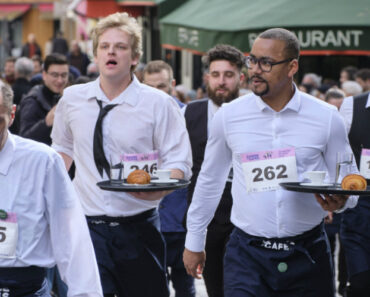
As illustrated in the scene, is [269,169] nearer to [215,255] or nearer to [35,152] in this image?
[35,152]

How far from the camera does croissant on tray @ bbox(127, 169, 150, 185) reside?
211 inches

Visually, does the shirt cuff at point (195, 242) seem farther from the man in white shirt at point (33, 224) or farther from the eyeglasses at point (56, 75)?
the eyeglasses at point (56, 75)

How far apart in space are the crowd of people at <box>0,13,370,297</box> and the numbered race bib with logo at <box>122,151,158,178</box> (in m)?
0.05

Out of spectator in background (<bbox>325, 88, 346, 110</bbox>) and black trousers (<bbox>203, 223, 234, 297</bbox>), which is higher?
spectator in background (<bbox>325, 88, 346, 110</bbox>)

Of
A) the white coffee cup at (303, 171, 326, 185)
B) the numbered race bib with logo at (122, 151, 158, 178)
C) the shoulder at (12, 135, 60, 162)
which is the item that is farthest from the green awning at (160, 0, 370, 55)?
the shoulder at (12, 135, 60, 162)

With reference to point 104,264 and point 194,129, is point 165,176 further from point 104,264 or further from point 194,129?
point 194,129

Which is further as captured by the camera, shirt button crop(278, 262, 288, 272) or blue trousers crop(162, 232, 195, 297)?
blue trousers crop(162, 232, 195, 297)

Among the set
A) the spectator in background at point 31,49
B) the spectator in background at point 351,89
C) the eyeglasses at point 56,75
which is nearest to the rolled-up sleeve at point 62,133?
the eyeglasses at point 56,75

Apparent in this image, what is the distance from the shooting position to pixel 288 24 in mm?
12570

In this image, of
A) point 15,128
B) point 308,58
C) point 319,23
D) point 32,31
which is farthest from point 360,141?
point 32,31

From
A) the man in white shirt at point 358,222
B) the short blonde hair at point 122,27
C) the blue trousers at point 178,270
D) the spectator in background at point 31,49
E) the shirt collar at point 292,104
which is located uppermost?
the short blonde hair at point 122,27

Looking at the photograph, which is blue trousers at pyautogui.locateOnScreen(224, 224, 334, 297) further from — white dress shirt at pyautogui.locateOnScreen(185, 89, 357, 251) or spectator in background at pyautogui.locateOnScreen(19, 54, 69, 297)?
spectator in background at pyautogui.locateOnScreen(19, 54, 69, 297)

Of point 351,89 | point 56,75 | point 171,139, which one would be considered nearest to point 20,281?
point 171,139

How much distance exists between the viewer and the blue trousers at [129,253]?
5703mm
